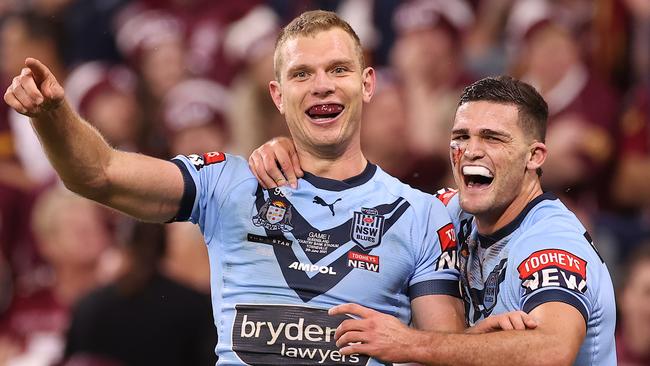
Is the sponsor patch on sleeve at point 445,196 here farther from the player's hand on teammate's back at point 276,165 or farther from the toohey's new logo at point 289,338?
the toohey's new logo at point 289,338

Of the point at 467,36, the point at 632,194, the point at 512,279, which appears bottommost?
the point at 512,279

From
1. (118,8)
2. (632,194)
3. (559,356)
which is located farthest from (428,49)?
(559,356)

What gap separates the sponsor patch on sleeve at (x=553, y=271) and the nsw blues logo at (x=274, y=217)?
92 centimetres

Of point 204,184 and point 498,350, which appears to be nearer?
point 498,350

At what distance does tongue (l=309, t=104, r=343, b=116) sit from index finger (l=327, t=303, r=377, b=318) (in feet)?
2.68

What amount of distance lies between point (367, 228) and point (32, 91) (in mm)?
1408

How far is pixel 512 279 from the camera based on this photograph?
527cm

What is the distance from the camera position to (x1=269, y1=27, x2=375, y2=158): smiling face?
210 inches

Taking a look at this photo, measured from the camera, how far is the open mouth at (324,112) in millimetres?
5344

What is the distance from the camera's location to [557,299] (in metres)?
5.03

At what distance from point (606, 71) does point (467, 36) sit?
1.30 m

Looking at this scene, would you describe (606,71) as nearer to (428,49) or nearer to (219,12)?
(428,49)

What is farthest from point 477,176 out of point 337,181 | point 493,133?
point 337,181

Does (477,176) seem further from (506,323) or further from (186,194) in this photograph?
(186,194)
